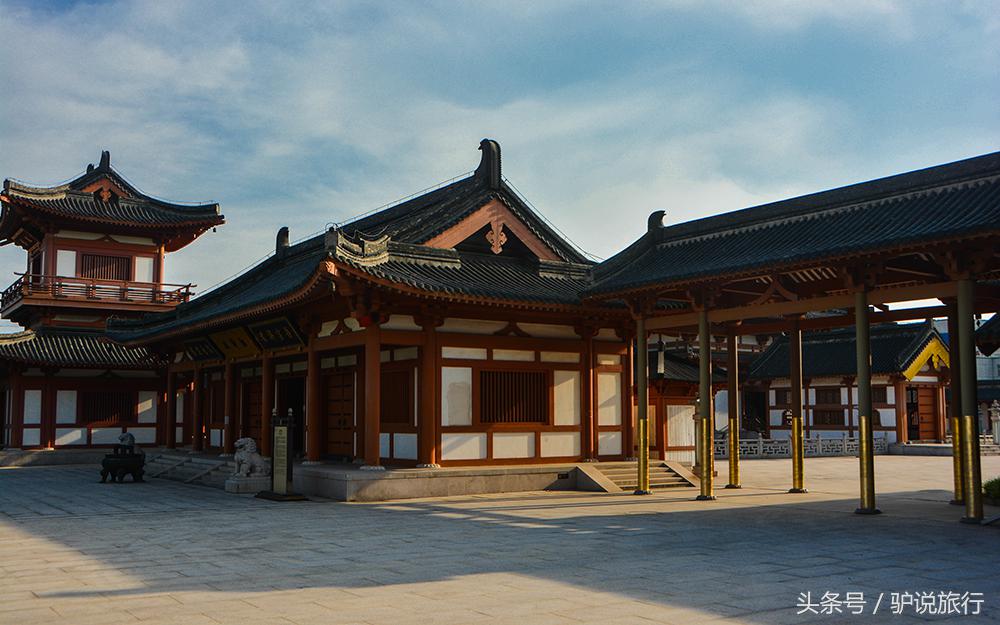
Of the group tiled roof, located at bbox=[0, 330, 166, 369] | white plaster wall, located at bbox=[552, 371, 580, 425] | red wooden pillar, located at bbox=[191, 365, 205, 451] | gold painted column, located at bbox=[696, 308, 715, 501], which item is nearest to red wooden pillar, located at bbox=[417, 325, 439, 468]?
white plaster wall, located at bbox=[552, 371, 580, 425]

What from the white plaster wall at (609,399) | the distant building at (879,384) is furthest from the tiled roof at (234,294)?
the distant building at (879,384)

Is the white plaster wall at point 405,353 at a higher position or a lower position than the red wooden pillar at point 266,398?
higher

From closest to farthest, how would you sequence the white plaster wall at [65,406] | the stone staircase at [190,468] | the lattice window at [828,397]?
the stone staircase at [190,468] < the white plaster wall at [65,406] < the lattice window at [828,397]

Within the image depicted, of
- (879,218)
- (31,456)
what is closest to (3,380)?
(31,456)

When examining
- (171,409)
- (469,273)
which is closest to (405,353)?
(469,273)

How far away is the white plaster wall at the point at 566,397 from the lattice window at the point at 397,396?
3412 mm

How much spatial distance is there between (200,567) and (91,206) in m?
29.4

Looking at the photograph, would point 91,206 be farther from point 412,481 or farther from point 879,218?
point 879,218

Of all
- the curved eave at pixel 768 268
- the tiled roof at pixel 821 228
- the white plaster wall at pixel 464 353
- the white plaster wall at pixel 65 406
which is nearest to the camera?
the curved eave at pixel 768 268

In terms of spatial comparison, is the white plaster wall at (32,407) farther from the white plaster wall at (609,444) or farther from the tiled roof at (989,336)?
the tiled roof at (989,336)

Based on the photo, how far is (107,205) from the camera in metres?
36.2

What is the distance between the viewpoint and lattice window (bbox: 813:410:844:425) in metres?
43.3

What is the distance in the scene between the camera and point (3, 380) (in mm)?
34188

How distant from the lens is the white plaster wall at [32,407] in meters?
32.4
